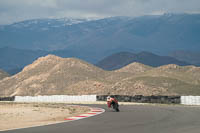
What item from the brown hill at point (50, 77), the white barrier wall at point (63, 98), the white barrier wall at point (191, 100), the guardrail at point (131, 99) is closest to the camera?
the white barrier wall at point (191, 100)

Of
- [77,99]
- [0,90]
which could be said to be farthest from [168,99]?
[0,90]

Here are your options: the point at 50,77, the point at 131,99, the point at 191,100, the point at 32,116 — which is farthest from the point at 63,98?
the point at 50,77

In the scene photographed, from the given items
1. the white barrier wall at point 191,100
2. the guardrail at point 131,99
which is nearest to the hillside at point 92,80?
the guardrail at point 131,99

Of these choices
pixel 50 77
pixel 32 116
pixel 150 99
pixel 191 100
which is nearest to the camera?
pixel 32 116

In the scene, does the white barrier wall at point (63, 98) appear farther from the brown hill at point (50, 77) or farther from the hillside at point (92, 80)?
the brown hill at point (50, 77)

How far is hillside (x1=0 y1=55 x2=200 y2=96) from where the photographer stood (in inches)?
3637

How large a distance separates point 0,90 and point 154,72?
55874mm

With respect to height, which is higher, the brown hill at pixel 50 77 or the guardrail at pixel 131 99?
the brown hill at pixel 50 77

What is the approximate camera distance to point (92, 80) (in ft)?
366

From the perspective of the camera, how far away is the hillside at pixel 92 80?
303 ft

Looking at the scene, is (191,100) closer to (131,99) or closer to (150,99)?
(150,99)

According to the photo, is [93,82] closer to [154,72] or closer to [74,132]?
[154,72]

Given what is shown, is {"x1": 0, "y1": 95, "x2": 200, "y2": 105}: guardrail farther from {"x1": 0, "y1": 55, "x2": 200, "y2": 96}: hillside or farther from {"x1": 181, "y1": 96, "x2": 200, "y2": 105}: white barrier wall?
{"x1": 0, "y1": 55, "x2": 200, "y2": 96}: hillside

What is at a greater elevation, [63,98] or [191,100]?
[63,98]
